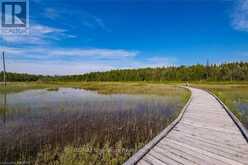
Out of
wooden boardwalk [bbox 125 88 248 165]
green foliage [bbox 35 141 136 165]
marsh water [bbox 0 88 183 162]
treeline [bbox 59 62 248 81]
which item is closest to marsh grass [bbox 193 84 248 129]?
wooden boardwalk [bbox 125 88 248 165]

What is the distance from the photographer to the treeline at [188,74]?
66850mm

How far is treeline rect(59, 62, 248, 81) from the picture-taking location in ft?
219

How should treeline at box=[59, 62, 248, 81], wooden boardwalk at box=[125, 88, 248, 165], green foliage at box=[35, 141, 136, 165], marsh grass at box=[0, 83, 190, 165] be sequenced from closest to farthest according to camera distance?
wooden boardwalk at box=[125, 88, 248, 165] → green foliage at box=[35, 141, 136, 165] → marsh grass at box=[0, 83, 190, 165] → treeline at box=[59, 62, 248, 81]

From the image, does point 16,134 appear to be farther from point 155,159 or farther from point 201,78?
point 201,78

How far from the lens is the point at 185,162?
3.80 meters

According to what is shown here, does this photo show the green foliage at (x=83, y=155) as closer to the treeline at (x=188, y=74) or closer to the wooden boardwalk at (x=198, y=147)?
the wooden boardwalk at (x=198, y=147)

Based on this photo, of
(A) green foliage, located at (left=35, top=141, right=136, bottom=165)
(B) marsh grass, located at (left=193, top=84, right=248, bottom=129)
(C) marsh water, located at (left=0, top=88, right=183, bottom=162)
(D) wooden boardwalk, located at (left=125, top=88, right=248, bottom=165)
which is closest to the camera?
(D) wooden boardwalk, located at (left=125, top=88, right=248, bottom=165)

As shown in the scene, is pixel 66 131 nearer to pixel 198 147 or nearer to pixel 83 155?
pixel 83 155

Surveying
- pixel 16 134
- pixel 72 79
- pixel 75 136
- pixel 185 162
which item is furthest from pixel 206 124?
pixel 72 79

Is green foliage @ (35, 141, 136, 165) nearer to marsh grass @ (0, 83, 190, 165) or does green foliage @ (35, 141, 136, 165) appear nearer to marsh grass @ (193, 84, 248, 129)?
marsh grass @ (0, 83, 190, 165)

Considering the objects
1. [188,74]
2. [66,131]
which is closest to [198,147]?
[66,131]

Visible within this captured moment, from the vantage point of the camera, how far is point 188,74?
73812mm

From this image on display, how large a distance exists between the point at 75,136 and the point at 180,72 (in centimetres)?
7471

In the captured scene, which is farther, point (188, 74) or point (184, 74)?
point (184, 74)
